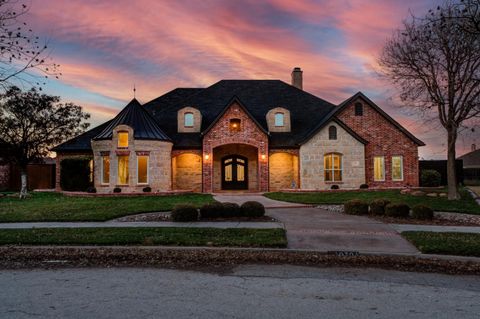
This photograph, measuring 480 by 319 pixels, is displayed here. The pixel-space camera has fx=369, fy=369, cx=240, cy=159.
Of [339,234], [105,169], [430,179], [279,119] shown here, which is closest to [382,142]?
[430,179]

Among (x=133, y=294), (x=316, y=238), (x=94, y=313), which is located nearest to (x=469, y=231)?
(x=316, y=238)

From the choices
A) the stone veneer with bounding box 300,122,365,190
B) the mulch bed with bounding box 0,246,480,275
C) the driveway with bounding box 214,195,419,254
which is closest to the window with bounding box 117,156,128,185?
the stone veneer with bounding box 300,122,365,190

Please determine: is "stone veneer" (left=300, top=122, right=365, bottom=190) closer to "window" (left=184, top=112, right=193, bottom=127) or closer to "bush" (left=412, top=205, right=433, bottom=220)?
"window" (left=184, top=112, right=193, bottom=127)

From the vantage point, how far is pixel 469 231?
32.5 feet

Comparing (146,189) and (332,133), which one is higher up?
(332,133)

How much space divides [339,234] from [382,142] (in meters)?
17.8

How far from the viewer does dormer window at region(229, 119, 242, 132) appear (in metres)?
24.5

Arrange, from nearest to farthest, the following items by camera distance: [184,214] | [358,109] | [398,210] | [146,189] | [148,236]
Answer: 1. [148,236]
2. [184,214]
3. [398,210]
4. [146,189]
5. [358,109]

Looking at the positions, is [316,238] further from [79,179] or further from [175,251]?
[79,179]

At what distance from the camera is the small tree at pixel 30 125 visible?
71.7 ft

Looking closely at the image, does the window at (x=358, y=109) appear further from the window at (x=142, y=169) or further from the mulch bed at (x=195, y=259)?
A: the mulch bed at (x=195, y=259)

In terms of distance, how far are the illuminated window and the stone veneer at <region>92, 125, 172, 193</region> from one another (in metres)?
4.68

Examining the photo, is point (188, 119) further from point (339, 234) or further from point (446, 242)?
point (446, 242)

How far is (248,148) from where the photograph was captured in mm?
26719
